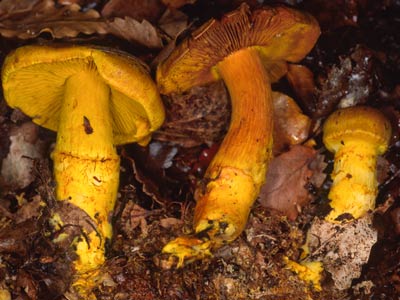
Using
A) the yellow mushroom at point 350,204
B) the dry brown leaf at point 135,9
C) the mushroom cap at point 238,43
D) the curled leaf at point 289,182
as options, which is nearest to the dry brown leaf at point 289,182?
the curled leaf at point 289,182

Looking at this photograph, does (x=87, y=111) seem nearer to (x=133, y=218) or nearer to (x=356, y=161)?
(x=133, y=218)

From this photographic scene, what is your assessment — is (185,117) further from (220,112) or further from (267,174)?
(267,174)

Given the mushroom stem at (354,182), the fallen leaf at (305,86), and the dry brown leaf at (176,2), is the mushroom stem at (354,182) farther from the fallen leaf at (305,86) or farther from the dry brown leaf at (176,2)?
the dry brown leaf at (176,2)

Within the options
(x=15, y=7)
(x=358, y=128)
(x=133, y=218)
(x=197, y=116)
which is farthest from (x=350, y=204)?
(x=15, y=7)

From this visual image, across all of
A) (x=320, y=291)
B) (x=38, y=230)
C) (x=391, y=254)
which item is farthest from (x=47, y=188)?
(x=391, y=254)

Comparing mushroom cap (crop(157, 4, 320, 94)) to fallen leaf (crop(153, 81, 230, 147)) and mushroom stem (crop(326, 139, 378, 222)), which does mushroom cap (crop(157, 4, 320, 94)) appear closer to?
fallen leaf (crop(153, 81, 230, 147))
